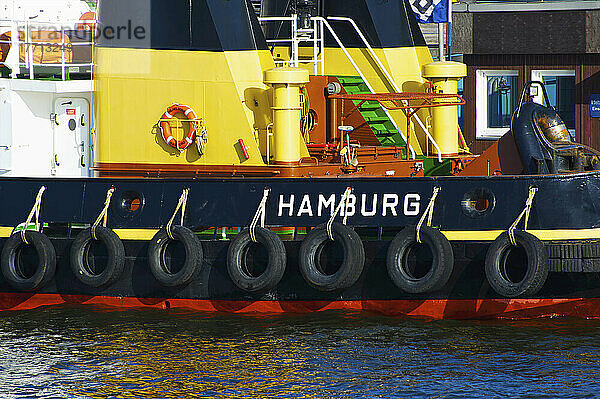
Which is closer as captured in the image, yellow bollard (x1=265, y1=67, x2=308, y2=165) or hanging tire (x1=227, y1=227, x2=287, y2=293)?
hanging tire (x1=227, y1=227, x2=287, y2=293)

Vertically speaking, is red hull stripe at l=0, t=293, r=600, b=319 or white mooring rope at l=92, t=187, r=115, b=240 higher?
white mooring rope at l=92, t=187, r=115, b=240

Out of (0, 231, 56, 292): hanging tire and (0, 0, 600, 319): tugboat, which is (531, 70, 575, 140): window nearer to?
(0, 0, 600, 319): tugboat

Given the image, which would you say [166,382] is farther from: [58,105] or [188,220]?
[58,105]


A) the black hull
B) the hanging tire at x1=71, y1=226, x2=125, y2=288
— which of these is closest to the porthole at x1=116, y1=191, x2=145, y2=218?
the black hull

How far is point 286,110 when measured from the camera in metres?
11.0

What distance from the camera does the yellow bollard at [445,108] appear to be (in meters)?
12.6

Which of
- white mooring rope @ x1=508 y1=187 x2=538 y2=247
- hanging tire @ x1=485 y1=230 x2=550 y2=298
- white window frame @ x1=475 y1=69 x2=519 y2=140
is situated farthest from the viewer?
white window frame @ x1=475 y1=69 x2=519 y2=140

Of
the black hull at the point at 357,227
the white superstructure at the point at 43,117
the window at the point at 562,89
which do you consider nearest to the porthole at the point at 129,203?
the black hull at the point at 357,227

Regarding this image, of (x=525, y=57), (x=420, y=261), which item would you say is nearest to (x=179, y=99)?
(x=420, y=261)

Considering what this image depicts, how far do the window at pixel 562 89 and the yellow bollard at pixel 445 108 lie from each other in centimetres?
563

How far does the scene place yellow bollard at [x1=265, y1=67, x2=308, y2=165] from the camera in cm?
1095

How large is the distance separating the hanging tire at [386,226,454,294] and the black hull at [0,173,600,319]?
0.73ft

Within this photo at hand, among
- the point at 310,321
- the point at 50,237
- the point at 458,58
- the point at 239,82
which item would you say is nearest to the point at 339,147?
the point at 239,82

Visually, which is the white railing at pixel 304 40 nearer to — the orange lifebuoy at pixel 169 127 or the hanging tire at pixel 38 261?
the orange lifebuoy at pixel 169 127
